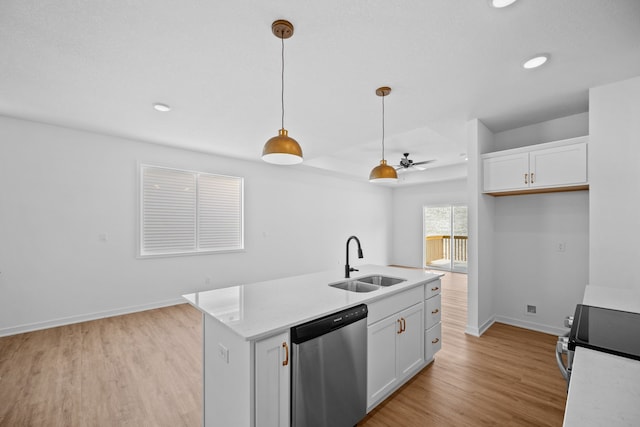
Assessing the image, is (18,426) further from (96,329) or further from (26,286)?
(26,286)

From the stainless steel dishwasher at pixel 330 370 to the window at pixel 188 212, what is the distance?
3.91 m

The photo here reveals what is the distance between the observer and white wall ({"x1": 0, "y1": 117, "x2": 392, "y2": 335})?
3.44 metres

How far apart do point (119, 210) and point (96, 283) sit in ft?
3.57

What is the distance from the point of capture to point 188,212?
4816 mm

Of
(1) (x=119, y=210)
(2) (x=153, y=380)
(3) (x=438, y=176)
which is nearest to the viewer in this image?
(2) (x=153, y=380)

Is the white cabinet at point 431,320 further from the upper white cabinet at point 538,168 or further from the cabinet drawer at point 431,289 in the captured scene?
the upper white cabinet at point 538,168

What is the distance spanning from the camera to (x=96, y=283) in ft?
12.9

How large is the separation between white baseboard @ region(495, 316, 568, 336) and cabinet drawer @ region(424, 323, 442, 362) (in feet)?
5.84

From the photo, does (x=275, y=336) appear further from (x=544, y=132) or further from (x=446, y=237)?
(x=446, y=237)

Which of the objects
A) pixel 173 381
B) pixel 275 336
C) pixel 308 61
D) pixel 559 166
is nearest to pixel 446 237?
pixel 559 166

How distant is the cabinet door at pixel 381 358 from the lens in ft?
6.34

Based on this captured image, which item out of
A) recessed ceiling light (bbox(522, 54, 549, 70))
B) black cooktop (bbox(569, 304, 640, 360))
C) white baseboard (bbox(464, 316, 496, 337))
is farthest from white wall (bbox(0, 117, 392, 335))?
black cooktop (bbox(569, 304, 640, 360))

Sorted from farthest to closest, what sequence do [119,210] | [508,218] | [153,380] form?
[119,210]
[508,218]
[153,380]

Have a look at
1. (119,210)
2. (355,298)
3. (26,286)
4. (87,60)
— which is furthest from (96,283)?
(355,298)
